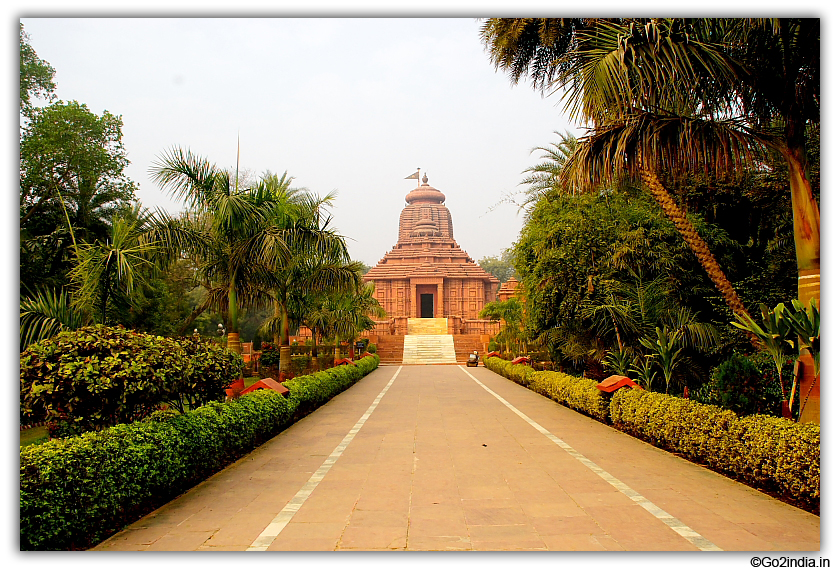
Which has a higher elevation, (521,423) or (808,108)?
(808,108)

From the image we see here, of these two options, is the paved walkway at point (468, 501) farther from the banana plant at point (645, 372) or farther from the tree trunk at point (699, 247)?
the tree trunk at point (699, 247)

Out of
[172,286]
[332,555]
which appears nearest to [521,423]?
[332,555]

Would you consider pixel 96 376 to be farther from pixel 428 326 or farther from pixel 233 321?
pixel 428 326

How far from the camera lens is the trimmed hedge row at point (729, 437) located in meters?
4.47

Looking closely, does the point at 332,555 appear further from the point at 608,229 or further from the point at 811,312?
the point at 608,229

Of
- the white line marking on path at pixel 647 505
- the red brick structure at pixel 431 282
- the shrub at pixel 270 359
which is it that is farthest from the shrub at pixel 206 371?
the red brick structure at pixel 431 282

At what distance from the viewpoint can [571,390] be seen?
36.3 feet

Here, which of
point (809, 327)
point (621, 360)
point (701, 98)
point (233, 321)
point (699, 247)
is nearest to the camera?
point (809, 327)

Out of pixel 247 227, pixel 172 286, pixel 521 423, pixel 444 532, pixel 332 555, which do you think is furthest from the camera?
pixel 172 286

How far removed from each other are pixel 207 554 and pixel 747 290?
11.3 meters

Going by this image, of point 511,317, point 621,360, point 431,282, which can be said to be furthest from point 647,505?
point 431,282

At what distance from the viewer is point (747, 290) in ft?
38.5

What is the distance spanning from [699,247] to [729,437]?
4.40 m

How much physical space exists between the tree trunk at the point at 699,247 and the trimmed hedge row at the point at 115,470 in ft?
22.4
